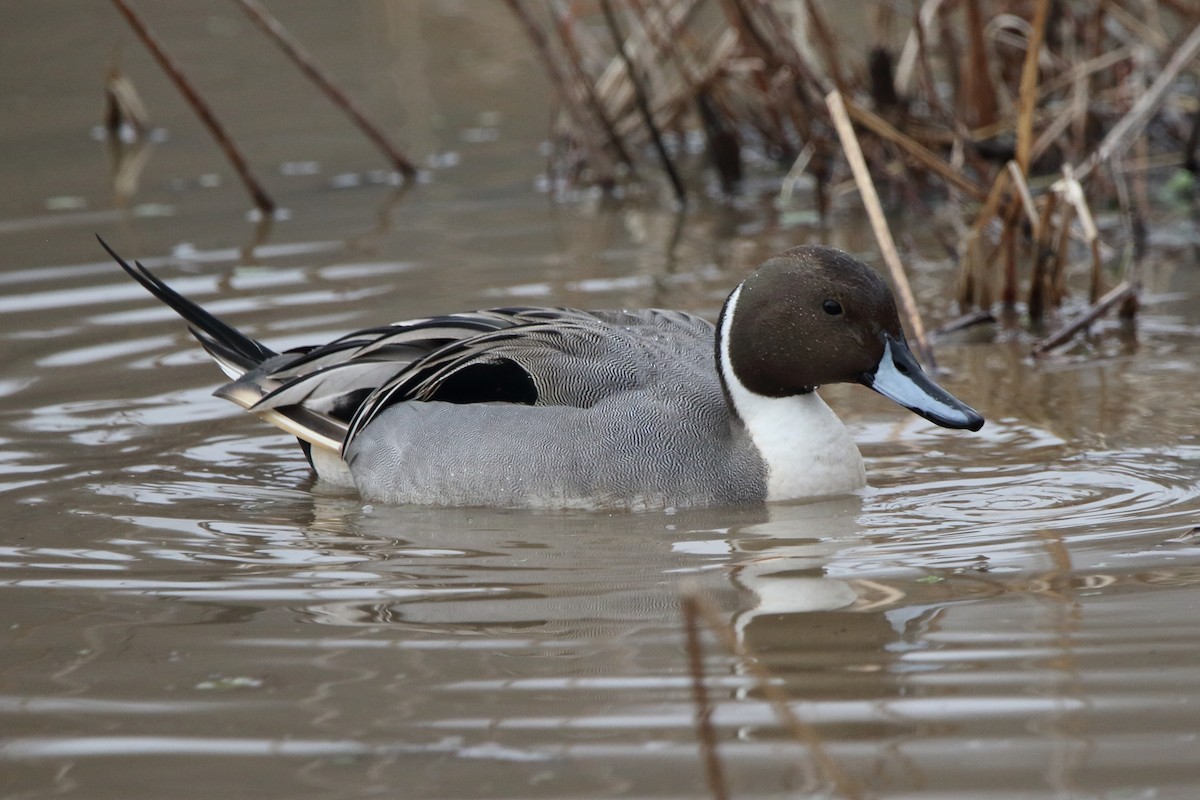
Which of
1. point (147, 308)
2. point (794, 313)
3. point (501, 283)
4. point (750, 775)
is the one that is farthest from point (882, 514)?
point (147, 308)

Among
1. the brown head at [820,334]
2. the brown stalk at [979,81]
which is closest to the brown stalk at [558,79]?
the brown stalk at [979,81]

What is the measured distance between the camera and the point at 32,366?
248 inches

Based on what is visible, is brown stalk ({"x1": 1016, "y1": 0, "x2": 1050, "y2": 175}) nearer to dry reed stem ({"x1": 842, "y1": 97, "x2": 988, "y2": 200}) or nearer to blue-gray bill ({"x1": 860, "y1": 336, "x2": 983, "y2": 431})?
dry reed stem ({"x1": 842, "y1": 97, "x2": 988, "y2": 200})

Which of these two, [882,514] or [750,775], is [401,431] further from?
[750,775]

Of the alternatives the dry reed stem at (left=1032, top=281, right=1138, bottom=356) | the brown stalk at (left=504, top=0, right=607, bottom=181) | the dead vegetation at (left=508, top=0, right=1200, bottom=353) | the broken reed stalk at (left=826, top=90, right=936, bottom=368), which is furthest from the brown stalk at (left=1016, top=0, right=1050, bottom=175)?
the brown stalk at (left=504, top=0, right=607, bottom=181)

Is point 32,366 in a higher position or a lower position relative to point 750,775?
higher

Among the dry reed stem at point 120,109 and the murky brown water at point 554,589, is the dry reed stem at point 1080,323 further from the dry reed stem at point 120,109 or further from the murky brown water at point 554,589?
the dry reed stem at point 120,109

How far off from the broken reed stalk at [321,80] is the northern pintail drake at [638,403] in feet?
11.6

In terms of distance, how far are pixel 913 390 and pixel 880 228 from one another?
1.29 m

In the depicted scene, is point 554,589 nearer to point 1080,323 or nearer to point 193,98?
point 1080,323

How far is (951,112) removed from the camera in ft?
27.7

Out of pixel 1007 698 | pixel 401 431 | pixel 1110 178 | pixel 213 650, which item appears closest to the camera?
pixel 1007 698

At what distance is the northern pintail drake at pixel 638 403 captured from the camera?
461cm

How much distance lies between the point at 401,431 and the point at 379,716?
5.84 feet
